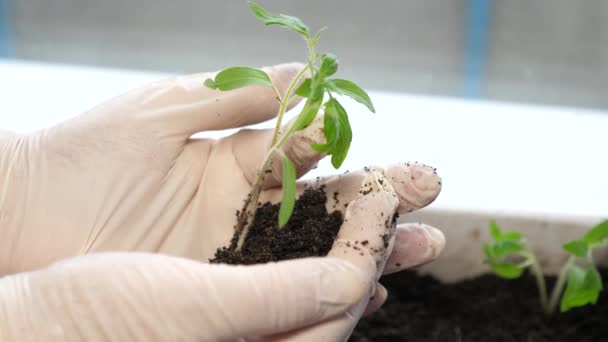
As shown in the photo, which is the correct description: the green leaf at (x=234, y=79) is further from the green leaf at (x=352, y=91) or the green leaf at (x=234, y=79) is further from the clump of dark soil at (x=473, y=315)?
the clump of dark soil at (x=473, y=315)

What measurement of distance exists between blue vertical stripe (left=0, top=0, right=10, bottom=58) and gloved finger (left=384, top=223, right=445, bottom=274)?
1537 millimetres

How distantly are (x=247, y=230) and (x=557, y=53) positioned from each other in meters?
1.49

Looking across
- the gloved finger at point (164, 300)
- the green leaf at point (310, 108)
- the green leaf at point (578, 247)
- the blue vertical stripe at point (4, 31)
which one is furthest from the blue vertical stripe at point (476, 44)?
the blue vertical stripe at point (4, 31)

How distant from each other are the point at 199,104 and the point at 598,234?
819mm

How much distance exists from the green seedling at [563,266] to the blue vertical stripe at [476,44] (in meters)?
0.79

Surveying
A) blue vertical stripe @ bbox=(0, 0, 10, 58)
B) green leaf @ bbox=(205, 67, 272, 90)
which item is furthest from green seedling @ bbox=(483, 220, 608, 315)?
blue vertical stripe @ bbox=(0, 0, 10, 58)

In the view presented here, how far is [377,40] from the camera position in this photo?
6.81ft

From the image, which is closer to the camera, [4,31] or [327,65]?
[327,65]

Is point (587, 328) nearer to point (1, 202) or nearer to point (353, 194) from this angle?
point (353, 194)

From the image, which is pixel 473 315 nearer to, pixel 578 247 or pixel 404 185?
pixel 578 247

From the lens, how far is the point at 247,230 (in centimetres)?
104

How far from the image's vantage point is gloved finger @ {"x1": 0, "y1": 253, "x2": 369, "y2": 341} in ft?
2.61

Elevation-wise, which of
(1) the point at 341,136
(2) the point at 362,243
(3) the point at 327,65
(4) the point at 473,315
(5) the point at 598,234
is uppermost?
(3) the point at 327,65

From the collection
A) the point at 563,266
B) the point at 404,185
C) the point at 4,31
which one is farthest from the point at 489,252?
the point at 4,31
